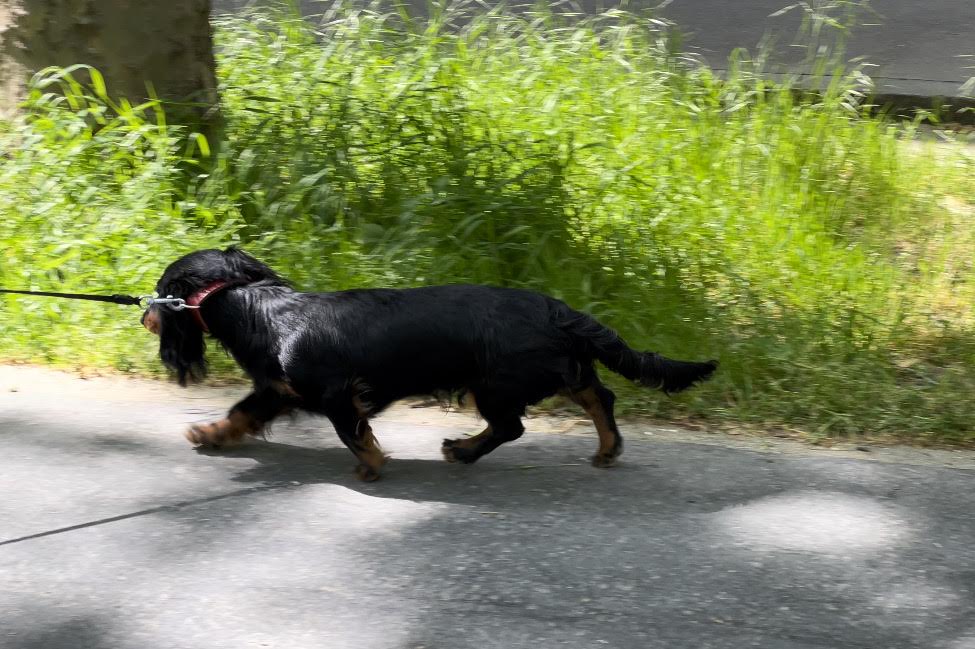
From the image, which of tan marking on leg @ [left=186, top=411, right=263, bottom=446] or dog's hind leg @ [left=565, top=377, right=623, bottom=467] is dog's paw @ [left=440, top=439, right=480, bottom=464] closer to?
dog's hind leg @ [left=565, top=377, right=623, bottom=467]

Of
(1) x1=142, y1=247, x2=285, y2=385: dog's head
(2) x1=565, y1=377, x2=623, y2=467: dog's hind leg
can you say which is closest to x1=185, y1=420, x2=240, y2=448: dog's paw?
(1) x1=142, y1=247, x2=285, y2=385: dog's head

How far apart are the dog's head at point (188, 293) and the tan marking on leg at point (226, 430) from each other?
0.21 metres

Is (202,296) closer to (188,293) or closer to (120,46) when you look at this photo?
(188,293)

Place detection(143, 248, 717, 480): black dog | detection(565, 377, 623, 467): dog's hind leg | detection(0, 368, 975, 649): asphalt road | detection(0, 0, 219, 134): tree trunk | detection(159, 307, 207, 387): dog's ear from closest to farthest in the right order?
detection(0, 368, 975, 649): asphalt road → detection(143, 248, 717, 480): black dog → detection(159, 307, 207, 387): dog's ear → detection(565, 377, 623, 467): dog's hind leg → detection(0, 0, 219, 134): tree trunk

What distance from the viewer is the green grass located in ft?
17.6

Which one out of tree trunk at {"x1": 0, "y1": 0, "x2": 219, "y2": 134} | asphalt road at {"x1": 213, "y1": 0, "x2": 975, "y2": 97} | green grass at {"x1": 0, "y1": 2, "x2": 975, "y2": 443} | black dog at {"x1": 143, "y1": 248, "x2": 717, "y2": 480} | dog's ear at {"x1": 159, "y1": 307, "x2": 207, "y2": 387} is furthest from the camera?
asphalt road at {"x1": 213, "y1": 0, "x2": 975, "y2": 97}

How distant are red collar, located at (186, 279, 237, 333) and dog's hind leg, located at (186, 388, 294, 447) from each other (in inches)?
13.6

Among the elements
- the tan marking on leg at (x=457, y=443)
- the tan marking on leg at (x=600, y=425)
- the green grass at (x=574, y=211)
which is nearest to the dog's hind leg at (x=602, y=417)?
the tan marking on leg at (x=600, y=425)

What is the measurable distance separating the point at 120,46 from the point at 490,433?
145 inches

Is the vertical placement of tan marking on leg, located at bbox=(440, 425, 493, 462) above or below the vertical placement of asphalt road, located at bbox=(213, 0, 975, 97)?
below

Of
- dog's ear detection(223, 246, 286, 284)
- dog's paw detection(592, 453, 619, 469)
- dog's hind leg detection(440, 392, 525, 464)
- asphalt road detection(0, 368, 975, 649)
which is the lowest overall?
asphalt road detection(0, 368, 975, 649)

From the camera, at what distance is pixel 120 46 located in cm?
642

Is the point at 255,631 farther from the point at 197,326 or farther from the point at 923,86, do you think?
the point at 923,86

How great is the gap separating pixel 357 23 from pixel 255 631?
5736mm
